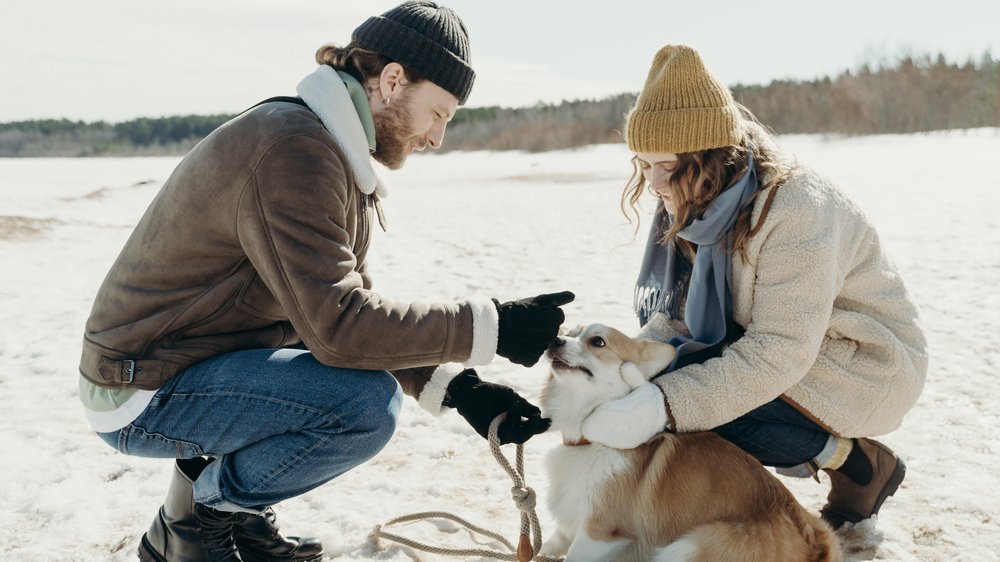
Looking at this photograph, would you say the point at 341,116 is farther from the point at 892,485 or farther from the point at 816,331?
the point at 892,485

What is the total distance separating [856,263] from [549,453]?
50.2 inches

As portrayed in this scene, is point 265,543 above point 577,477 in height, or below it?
below

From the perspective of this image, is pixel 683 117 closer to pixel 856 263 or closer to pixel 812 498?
pixel 856 263

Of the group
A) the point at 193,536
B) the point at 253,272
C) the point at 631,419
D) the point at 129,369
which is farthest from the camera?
the point at 631,419

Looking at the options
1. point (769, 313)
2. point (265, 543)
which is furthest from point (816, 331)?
point (265, 543)

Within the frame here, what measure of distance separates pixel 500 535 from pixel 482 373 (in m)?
1.86

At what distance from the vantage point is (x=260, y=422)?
220cm

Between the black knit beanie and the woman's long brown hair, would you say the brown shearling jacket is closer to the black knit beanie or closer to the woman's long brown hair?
the black knit beanie

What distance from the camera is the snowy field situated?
281cm

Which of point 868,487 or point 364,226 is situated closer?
point 364,226

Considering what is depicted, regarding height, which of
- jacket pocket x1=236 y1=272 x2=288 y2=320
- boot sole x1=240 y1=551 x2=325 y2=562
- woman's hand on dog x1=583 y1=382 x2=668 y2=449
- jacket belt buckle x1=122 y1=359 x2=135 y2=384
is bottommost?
boot sole x1=240 y1=551 x2=325 y2=562

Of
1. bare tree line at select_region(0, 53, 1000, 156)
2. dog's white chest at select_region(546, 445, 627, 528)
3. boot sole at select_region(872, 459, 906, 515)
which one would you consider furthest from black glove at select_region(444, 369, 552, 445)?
bare tree line at select_region(0, 53, 1000, 156)

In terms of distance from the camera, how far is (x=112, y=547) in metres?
2.62

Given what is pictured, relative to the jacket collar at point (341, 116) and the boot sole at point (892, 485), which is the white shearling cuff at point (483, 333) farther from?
the boot sole at point (892, 485)
